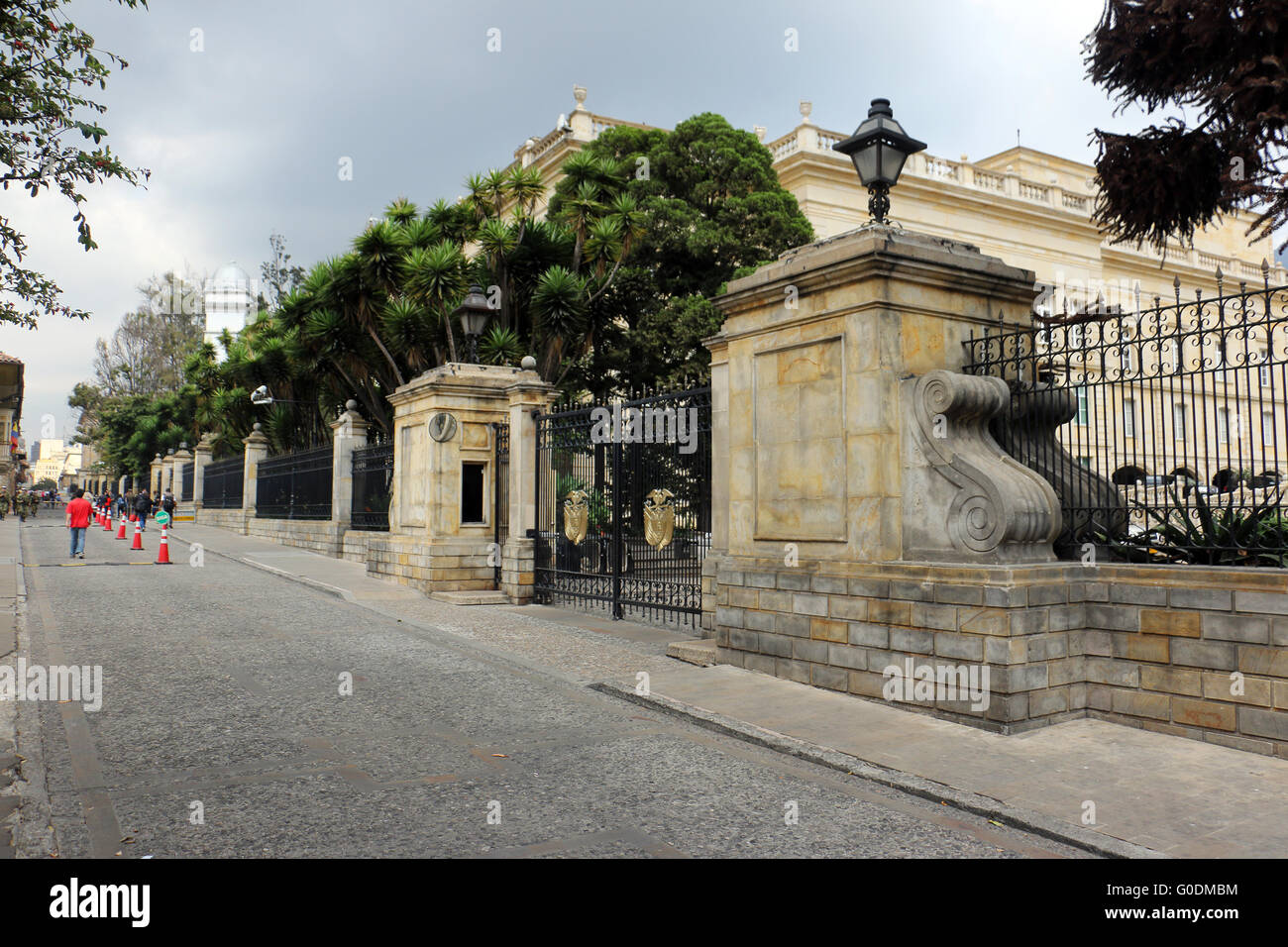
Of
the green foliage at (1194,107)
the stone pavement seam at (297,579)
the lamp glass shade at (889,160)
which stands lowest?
the stone pavement seam at (297,579)

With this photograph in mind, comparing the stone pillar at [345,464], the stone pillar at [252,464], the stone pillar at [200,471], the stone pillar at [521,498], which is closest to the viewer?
the stone pillar at [521,498]

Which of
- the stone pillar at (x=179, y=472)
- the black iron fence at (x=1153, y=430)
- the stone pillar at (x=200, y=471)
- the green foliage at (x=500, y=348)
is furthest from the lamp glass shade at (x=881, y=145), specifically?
the stone pillar at (x=179, y=472)

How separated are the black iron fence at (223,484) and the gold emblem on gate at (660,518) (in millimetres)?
26053

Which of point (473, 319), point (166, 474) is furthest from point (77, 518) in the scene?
point (166, 474)

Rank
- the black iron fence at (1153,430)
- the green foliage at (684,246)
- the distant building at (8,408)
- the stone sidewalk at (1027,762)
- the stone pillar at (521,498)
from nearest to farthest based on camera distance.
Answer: the stone sidewalk at (1027,762)
the black iron fence at (1153,430)
the stone pillar at (521,498)
the green foliage at (684,246)
the distant building at (8,408)

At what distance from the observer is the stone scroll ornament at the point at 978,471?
5.88 metres

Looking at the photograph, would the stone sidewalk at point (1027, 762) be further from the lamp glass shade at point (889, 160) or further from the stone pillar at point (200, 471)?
the stone pillar at point (200, 471)

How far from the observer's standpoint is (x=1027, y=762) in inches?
196

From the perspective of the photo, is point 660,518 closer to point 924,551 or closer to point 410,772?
point 924,551

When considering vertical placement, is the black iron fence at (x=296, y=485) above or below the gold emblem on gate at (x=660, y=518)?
above

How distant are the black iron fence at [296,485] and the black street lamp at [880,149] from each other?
17897 mm

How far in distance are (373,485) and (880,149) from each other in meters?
14.4

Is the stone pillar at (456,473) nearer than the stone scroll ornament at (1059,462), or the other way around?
the stone scroll ornament at (1059,462)
